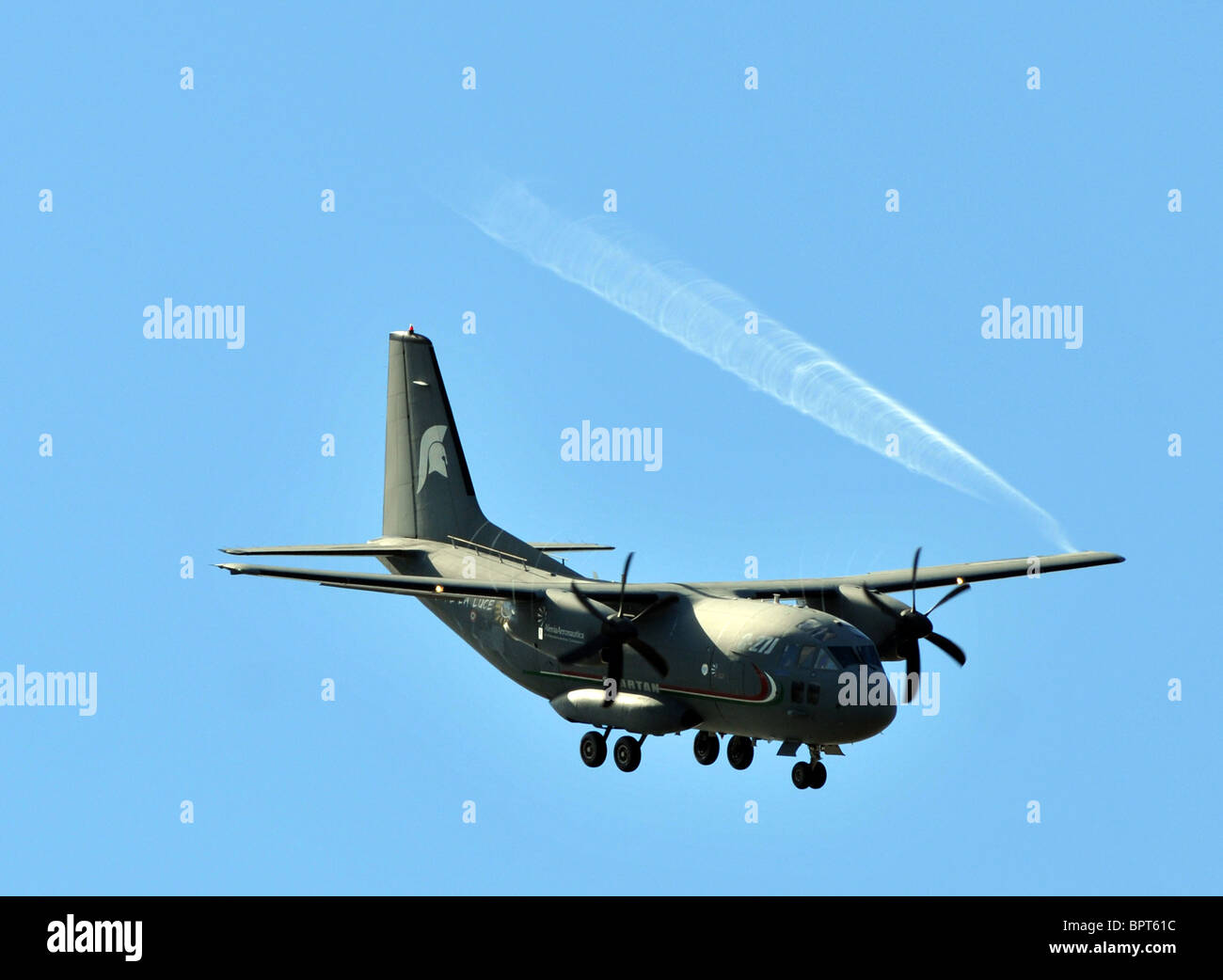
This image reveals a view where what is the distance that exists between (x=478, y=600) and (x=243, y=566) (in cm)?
→ 827

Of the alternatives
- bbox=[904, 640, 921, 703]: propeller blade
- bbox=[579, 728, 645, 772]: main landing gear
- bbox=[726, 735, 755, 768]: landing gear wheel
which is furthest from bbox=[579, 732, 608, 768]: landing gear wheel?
bbox=[904, 640, 921, 703]: propeller blade

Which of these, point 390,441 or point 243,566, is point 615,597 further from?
point 390,441

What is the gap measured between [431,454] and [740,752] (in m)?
14.3

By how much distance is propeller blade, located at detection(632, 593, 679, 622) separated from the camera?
4400cm

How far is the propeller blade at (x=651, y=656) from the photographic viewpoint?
4338 cm

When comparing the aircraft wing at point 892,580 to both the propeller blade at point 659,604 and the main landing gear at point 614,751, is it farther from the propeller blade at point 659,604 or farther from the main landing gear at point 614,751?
the main landing gear at point 614,751

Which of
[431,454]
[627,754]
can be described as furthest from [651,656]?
[431,454]

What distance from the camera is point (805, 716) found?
134 feet

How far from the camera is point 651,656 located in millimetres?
43375

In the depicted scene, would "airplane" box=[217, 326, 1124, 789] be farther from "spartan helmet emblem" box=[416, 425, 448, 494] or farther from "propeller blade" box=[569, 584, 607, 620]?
"spartan helmet emblem" box=[416, 425, 448, 494]

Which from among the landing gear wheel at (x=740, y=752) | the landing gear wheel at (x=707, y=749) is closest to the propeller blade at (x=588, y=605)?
the landing gear wheel at (x=707, y=749)

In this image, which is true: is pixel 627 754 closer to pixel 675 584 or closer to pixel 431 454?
pixel 675 584
